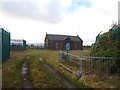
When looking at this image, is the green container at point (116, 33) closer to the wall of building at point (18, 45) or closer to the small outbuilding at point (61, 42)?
the wall of building at point (18, 45)

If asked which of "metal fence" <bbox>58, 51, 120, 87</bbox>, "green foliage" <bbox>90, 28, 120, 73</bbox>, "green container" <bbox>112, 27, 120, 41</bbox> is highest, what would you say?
"green container" <bbox>112, 27, 120, 41</bbox>

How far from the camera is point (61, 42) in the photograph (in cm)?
6338

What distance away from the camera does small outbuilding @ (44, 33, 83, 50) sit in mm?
63062

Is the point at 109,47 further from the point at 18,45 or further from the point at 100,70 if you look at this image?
the point at 18,45

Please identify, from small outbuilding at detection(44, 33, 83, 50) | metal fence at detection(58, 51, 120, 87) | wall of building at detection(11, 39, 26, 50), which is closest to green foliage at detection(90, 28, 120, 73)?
metal fence at detection(58, 51, 120, 87)

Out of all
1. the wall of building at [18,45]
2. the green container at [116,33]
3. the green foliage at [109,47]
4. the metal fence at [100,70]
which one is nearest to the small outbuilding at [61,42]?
the wall of building at [18,45]

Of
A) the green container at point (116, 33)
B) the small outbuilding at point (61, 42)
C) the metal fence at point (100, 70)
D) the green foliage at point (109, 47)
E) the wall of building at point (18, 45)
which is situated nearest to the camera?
the metal fence at point (100, 70)

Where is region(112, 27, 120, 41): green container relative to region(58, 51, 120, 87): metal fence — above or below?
above

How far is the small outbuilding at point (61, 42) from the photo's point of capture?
2483 inches

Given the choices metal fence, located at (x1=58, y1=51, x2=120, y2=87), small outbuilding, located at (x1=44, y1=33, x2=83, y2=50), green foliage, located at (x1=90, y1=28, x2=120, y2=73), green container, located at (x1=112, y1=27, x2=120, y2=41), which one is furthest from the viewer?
small outbuilding, located at (x1=44, y1=33, x2=83, y2=50)

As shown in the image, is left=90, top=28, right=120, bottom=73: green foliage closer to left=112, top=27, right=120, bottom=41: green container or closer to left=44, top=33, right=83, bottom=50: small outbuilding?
left=112, top=27, right=120, bottom=41: green container

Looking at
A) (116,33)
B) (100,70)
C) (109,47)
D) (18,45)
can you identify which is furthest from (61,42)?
(100,70)

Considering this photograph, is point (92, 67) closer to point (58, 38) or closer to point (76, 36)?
point (58, 38)

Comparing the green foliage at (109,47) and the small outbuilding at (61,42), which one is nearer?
the green foliage at (109,47)
